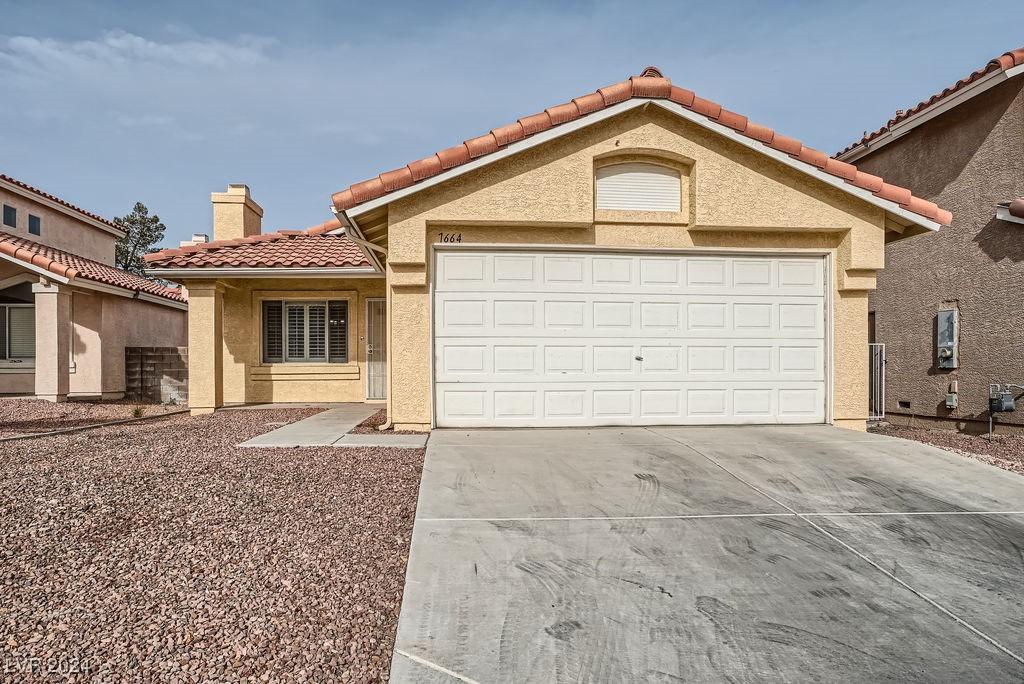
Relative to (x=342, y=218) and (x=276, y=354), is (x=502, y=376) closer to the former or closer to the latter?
(x=342, y=218)

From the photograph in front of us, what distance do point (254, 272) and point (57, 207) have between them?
11091 millimetres

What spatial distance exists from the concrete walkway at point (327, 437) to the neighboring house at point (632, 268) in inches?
26.7

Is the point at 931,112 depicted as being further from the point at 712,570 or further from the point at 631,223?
the point at 712,570

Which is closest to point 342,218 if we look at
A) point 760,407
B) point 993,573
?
point 760,407

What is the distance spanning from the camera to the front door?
13.2 meters

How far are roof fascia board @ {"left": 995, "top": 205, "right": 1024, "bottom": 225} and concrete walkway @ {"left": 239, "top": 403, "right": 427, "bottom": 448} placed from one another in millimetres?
9640

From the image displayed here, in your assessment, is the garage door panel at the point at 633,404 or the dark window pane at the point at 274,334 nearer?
the garage door panel at the point at 633,404

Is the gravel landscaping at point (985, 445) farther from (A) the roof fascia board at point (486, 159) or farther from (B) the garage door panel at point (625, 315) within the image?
(A) the roof fascia board at point (486, 159)

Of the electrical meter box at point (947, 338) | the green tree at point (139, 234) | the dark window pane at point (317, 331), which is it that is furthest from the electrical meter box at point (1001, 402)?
the green tree at point (139, 234)

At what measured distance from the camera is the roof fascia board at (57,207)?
1636 centimetres

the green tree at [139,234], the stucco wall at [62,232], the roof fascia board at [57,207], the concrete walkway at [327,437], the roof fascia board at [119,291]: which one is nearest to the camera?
the concrete walkway at [327,437]

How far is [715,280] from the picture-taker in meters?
8.58

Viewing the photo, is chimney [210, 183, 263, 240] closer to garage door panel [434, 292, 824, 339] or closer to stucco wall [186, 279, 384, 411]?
stucco wall [186, 279, 384, 411]

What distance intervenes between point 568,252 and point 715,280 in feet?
6.92
